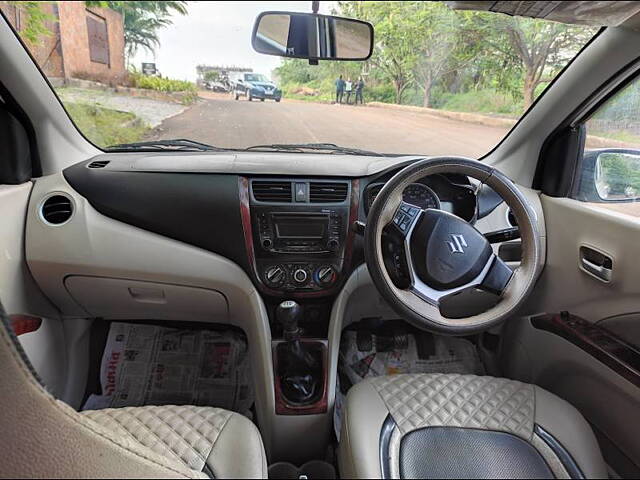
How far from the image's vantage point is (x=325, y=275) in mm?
1885

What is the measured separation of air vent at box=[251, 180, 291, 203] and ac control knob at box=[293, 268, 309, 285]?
0.93ft

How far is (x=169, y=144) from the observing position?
2066 millimetres

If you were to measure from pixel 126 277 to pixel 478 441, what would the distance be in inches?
55.8

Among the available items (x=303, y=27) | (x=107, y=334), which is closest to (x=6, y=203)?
(x=107, y=334)

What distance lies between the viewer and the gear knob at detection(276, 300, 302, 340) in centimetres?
175

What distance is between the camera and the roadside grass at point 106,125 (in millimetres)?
2037

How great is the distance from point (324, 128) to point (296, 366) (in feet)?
3.63

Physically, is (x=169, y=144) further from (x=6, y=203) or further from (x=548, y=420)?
(x=548, y=420)

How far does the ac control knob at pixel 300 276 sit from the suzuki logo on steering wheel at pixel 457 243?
2.04ft

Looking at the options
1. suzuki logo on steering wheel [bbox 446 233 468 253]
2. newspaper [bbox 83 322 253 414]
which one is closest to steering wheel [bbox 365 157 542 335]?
suzuki logo on steering wheel [bbox 446 233 468 253]

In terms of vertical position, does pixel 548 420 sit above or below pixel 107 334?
above

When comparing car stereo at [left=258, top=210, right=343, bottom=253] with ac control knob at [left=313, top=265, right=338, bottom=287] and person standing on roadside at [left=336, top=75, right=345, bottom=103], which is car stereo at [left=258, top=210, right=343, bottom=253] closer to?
ac control knob at [left=313, top=265, right=338, bottom=287]

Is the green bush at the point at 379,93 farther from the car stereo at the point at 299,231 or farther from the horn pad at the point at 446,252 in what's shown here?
the horn pad at the point at 446,252

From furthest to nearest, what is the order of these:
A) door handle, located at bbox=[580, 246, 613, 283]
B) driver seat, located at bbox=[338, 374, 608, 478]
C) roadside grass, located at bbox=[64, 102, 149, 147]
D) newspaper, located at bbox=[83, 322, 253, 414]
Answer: newspaper, located at bbox=[83, 322, 253, 414]
roadside grass, located at bbox=[64, 102, 149, 147]
door handle, located at bbox=[580, 246, 613, 283]
driver seat, located at bbox=[338, 374, 608, 478]
